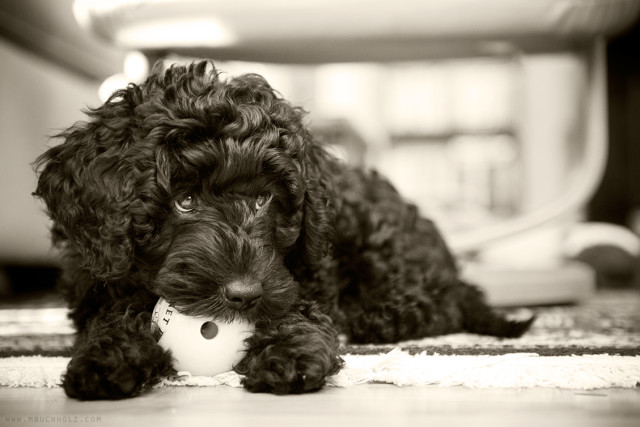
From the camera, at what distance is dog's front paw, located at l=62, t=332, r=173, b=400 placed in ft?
4.66

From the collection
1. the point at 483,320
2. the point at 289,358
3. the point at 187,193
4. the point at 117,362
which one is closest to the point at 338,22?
the point at 483,320

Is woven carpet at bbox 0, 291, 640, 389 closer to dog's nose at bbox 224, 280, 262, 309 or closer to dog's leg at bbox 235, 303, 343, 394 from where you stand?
dog's leg at bbox 235, 303, 343, 394

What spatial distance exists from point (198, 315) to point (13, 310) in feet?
5.61

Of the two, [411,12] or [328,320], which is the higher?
[411,12]

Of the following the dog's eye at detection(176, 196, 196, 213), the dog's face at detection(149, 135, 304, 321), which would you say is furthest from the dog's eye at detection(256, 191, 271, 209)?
the dog's eye at detection(176, 196, 196, 213)

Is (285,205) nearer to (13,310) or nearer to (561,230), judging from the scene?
(13,310)

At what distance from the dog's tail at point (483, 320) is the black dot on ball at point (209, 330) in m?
1.02

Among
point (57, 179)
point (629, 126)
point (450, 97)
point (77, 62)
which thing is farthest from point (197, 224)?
point (450, 97)

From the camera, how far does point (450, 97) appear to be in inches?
349

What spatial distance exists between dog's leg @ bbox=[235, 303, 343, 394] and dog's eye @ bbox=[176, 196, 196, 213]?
338 millimetres

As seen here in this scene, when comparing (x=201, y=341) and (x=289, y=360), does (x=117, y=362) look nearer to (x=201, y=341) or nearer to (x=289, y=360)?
(x=201, y=341)

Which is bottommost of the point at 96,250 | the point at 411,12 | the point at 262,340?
the point at 262,340

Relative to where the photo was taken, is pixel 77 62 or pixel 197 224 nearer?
pixel 197 224

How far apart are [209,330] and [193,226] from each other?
10.1 inches
